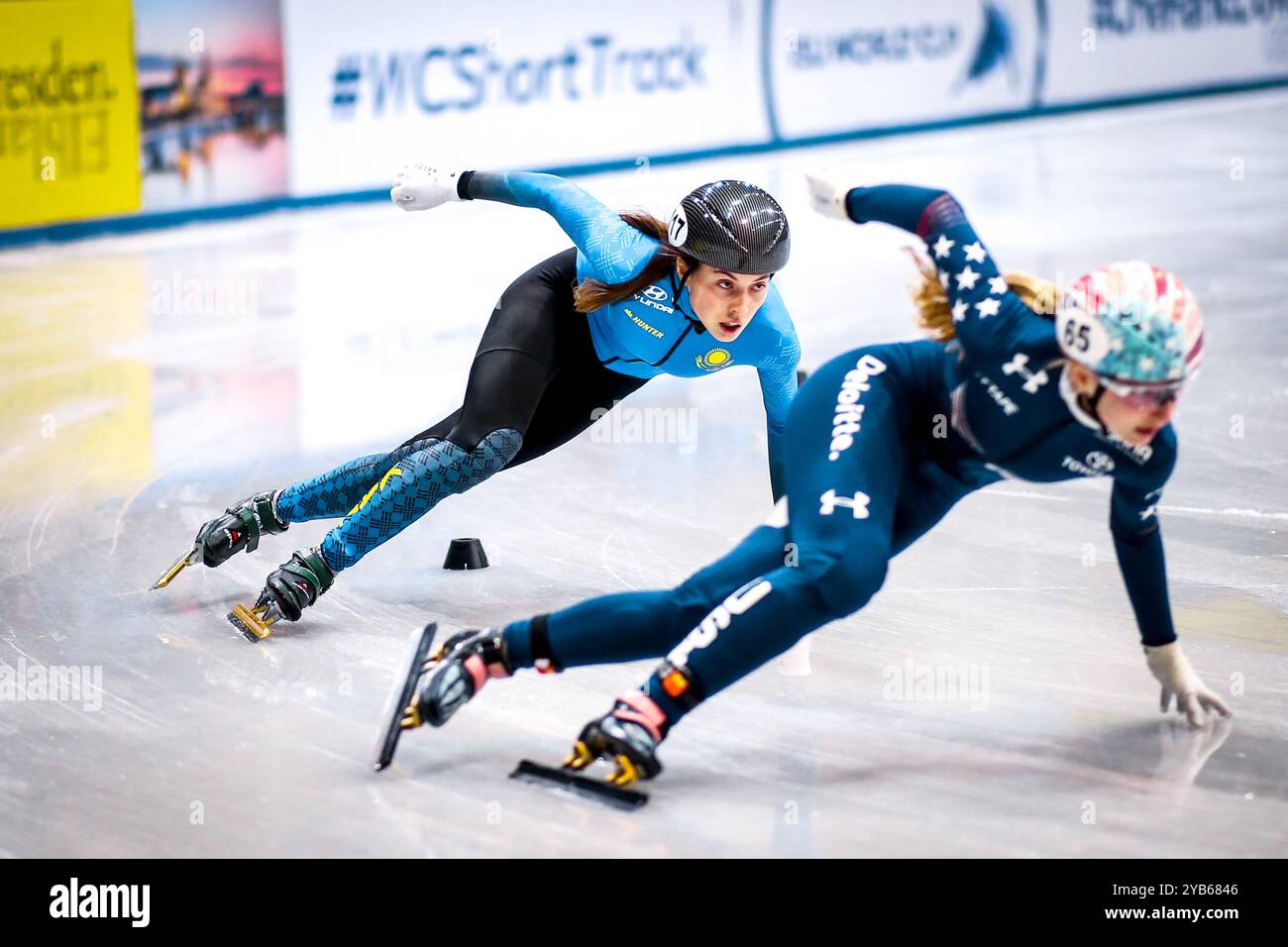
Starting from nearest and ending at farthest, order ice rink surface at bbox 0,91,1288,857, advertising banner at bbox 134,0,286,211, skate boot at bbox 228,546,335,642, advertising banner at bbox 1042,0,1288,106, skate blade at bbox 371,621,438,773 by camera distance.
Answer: ice rink surface at bbox 0,91,1288,857 < skate blade at bbox 371,621,438,773 < skate boot at bbox 228,546,335,642 < advertising banner at bbox 134,0,286,211 < advertising banner at bbox 1042,0,1288,106

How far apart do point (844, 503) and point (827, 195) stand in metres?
0.73

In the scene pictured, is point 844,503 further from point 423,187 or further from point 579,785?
point 423,187

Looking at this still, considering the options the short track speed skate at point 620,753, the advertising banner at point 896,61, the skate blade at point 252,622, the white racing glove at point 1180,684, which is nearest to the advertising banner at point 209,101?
the advertising banner at point 896,61

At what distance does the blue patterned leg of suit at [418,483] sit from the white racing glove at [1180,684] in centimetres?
173

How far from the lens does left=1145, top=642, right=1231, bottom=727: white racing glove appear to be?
3.78 metres

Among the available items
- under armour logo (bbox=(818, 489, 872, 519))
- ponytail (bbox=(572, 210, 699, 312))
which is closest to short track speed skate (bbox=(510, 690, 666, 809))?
under armour logo (bbox=(818, 489, 872, 519))

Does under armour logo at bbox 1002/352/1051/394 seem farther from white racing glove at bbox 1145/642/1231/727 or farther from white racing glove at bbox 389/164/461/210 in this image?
white racing glove at bbox 389/164/461/210

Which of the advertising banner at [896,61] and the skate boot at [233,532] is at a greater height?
the advertising banner at [896,61]

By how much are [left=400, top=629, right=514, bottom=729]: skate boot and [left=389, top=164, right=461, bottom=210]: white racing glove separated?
1548 millimetres

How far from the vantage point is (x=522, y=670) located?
4.29 metres

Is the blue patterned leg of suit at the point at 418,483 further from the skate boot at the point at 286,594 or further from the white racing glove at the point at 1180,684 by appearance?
the white racing glove at the point at 1180,684

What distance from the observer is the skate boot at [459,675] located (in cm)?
348

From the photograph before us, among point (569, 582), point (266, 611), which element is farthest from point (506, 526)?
point (266, 611)

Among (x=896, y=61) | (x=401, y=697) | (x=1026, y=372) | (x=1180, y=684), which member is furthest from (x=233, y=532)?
(x=896, y=61)
